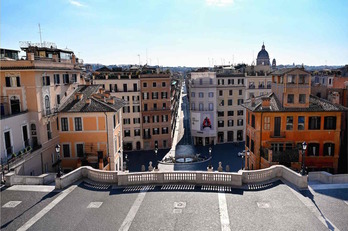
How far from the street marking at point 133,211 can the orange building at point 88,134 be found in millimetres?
17334

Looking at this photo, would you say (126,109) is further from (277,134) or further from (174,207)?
(174,207)

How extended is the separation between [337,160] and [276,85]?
38.4 feet

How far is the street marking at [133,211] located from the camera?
52.6 feet

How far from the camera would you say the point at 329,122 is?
1344 inches

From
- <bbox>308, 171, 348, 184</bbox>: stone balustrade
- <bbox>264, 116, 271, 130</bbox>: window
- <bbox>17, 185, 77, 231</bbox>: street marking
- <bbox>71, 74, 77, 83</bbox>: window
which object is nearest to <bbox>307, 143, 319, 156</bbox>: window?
<bbox>264, 116, 271, 130</bbox>: window

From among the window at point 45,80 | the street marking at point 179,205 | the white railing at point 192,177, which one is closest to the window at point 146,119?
the window at point 45,80

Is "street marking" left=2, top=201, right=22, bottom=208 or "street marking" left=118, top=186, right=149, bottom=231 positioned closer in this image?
"street marking" left=118, top=186, right=149, bottom=231

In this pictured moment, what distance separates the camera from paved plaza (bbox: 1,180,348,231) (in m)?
16.1

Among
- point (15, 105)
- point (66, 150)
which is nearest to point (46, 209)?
point (15, 105)

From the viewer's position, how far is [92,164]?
37.0m

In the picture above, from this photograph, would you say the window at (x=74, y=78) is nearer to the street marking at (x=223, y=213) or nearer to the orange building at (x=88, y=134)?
the orange building at (x=88, y=134)

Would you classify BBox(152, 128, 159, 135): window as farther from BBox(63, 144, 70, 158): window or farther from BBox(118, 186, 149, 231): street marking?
BBox(118, 186, 149, 231): street marking

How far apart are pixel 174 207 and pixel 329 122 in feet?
81.7

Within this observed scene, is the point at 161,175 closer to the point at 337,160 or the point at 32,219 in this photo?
the point at 32,219
